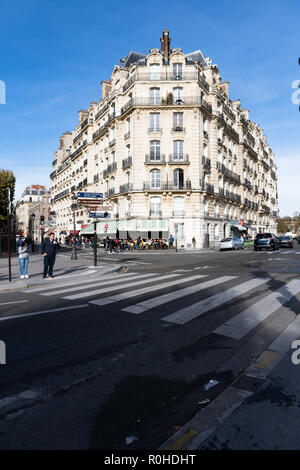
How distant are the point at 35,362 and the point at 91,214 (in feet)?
34.7

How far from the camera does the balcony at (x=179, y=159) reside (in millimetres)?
31050

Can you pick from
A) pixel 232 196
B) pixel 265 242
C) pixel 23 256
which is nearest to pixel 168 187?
pixel 265 242

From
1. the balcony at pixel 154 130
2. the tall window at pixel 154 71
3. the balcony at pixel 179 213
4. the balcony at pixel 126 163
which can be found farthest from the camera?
the balcony at pixel 126 163

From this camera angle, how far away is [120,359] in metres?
3.56

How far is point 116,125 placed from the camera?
116 ft

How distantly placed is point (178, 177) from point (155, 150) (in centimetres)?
371

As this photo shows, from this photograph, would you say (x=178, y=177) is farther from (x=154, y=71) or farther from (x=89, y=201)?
(x=89, y=201)

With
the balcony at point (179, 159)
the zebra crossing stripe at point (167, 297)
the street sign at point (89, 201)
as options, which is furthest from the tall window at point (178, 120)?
the zebra crossing stripe at point (167, 297)

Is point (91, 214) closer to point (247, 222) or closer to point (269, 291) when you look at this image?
point (269, 291)

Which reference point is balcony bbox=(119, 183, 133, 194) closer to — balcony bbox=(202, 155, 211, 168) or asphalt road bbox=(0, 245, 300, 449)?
balcony bbox=(202, 155, 211, 168)

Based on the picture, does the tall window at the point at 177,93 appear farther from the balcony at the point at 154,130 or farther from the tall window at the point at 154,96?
the balcony at the point at 154,130

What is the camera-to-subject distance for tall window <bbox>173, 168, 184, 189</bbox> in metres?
31.4

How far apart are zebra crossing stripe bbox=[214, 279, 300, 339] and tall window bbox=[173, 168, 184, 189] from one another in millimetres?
24574

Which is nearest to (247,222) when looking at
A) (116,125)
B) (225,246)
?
(225,246)
